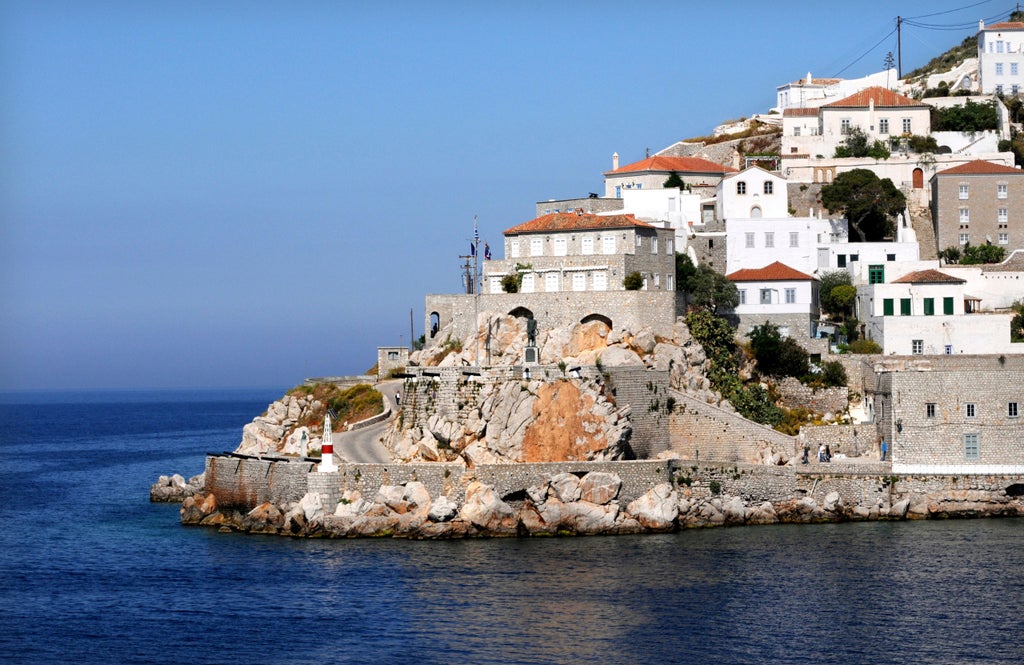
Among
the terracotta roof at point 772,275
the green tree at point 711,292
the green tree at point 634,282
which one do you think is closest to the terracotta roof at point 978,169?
the terracotta roof at point 772,275

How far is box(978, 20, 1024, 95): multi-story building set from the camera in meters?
86.8

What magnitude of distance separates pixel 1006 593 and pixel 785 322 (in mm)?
23882

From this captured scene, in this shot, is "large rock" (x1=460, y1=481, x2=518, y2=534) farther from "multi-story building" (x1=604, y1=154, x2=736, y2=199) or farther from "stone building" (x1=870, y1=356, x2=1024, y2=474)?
"multi-story building" (x1=604, y1=154, x2=736, y2=199)

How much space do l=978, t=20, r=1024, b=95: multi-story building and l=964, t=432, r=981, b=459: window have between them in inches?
1661

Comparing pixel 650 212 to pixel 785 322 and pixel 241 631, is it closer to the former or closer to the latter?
pixel 785 322

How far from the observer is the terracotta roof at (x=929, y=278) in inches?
2320

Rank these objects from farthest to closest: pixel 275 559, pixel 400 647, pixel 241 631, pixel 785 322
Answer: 1. pixel 785 322
2. pixel 275 559
3. pixel 241 631
4. pixel 400 647

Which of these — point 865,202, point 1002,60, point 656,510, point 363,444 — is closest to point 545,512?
point 656,510

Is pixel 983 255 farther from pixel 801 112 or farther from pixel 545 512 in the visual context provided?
pixel 545 512

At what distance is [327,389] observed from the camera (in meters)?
64.2

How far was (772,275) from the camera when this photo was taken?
2413 inches

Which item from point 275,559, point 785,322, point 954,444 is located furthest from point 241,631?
point 785,322

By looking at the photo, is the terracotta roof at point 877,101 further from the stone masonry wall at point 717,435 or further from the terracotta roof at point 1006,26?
the stone masonry wall at point 717,435

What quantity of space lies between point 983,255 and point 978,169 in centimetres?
495
